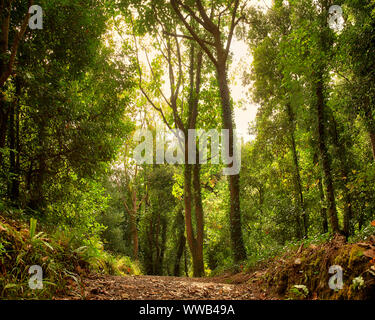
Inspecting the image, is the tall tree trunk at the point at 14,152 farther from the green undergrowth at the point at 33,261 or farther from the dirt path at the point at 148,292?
the dirt path at the point at 148,292

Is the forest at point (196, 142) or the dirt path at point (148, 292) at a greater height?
the forest at point (196, 142)

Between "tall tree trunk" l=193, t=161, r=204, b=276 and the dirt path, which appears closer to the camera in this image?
the dirt path

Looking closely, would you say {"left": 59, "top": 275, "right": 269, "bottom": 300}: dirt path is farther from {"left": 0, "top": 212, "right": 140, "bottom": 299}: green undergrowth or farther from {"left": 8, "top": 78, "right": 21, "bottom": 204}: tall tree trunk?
→ {"left": 8, "top": 78, "right": 21, "bottom": 204}: tall tree trunk

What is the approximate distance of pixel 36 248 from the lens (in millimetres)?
3707

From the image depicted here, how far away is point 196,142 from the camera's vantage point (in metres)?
13.9

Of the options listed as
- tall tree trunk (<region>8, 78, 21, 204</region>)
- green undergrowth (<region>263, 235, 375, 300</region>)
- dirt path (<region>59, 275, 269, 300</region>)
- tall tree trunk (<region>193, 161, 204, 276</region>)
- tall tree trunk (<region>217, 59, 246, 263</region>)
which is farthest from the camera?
tall tree trunk (<region>193, 161, 204, 276</region>)

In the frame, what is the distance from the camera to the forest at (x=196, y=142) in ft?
12.4

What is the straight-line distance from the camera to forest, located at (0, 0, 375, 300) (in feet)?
12.4

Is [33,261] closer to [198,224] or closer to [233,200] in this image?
[233,200]

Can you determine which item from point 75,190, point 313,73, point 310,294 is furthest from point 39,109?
point 313,73

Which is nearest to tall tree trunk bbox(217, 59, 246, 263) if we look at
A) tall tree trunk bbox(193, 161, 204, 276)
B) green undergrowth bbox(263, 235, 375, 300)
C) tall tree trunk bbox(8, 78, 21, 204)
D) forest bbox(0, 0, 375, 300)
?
forest bbox(0, 0, 375, 300)

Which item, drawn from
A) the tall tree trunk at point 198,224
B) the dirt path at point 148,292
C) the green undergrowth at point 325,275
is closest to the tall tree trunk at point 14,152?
the dirt path at point 148,292

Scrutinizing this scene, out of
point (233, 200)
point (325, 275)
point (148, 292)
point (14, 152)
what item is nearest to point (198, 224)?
point (233, 200)

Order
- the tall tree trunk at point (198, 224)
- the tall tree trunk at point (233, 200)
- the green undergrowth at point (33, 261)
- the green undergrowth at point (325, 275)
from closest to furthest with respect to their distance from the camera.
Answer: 1. the green undergrowth at point (325, 275)
2. the green undergrowth at point (33, 261)
3. the tall tree trunk at point (233, 200)
4. the tall tree trunk at point (198, 224)
